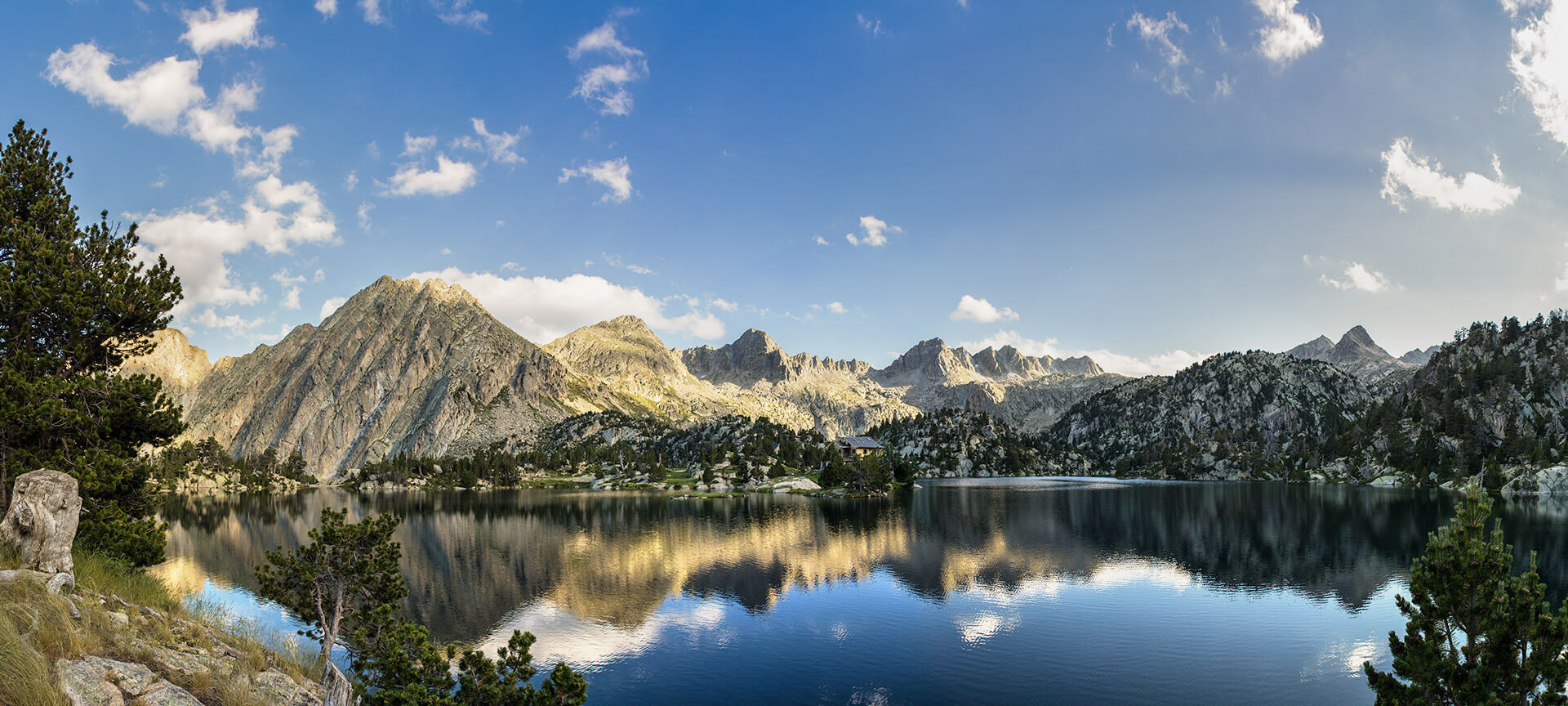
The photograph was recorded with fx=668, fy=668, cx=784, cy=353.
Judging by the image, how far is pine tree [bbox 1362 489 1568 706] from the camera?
17.9 m

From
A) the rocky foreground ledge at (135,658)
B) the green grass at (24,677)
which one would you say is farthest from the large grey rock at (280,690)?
the green grass at (24,677)

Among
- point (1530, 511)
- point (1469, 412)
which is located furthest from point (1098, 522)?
point (1469, 412)

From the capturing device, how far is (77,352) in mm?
29609

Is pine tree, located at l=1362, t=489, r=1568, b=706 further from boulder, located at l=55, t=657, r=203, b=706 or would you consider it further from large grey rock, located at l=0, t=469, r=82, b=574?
large grey rock, located at l=0, t=469, r=82, b=574

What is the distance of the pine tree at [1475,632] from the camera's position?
17.9 m

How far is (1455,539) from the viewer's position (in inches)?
763

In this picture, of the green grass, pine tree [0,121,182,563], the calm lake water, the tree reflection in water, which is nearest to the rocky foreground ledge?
the green grass

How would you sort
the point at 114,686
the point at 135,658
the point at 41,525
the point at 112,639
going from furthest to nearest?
the point at 41,525, the point at 112,639, the point at 135,658, the point at 114,686

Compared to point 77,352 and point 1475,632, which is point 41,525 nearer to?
point 77,352

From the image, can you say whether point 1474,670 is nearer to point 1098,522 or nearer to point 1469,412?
point 1098,522

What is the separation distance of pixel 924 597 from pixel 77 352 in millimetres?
52646

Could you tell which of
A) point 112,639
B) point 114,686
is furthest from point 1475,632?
point 112,639

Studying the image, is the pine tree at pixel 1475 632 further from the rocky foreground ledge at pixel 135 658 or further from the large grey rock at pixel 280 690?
the rocky foreground ledge at pixel 135 658

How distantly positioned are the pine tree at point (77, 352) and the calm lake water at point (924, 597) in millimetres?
20222
